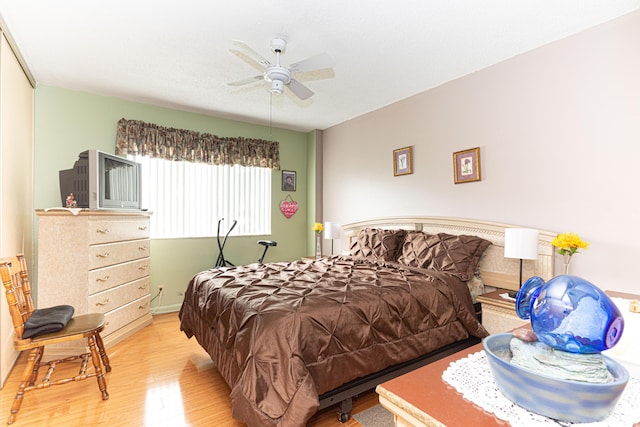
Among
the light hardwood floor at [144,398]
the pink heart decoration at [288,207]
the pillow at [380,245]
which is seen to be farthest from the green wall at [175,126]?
the pillow at [380,245]

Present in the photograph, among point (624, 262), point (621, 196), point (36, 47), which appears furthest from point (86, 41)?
point (624, 262)

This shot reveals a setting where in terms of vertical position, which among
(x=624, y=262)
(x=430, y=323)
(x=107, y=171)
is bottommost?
(x=430, y=323)

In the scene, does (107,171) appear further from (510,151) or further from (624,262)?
(624,262)

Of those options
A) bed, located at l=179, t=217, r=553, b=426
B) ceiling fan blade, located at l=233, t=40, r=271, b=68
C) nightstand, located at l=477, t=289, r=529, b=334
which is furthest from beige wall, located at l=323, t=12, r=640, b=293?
ceiling fan blade, located at l=233, t=40, r=271, b=68

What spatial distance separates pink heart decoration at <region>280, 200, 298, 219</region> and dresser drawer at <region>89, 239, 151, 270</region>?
2.10m

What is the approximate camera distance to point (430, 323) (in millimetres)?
2357

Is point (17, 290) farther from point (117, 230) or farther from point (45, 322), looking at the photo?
point (117, 230)

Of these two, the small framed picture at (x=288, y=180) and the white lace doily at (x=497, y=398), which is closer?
the white lace doily at (x=497, y=398)

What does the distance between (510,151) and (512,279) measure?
3.76 feet

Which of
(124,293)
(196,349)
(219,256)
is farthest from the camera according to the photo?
(219,256)

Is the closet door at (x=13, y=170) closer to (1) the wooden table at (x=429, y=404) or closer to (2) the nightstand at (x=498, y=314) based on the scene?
(1) the wooden table at (x=429, y=404)

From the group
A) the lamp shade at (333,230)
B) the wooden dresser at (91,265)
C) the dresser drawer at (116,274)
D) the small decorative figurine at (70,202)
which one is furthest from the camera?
the lamp shade at (333,230)

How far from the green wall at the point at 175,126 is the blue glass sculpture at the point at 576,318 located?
4401mm

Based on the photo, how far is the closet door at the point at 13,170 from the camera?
2.55m
